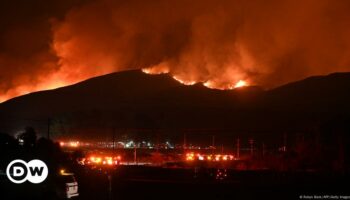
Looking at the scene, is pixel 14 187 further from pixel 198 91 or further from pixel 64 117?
pixel 198 91

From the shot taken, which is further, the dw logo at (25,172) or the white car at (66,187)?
the white car at (66,187)

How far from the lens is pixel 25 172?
22688mm

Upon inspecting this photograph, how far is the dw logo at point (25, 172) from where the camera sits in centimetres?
2269

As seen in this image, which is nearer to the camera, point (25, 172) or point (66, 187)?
point (25, 172)

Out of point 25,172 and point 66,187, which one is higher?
point 25,172

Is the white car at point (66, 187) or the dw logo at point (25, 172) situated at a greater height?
the dw logo at point (25, 172)

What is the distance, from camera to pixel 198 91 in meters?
146

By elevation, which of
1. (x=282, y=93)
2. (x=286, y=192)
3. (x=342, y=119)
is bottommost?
(x=286, y=192)

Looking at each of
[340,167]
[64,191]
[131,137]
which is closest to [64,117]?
[131,137]

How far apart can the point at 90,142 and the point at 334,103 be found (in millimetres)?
61419

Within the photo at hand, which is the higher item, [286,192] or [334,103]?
[334,103]

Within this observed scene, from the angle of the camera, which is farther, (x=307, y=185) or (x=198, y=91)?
(x=198, y=91)

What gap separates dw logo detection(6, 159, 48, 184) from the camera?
22.7 meters

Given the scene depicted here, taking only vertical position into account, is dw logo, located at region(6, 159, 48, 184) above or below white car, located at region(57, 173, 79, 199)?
above
